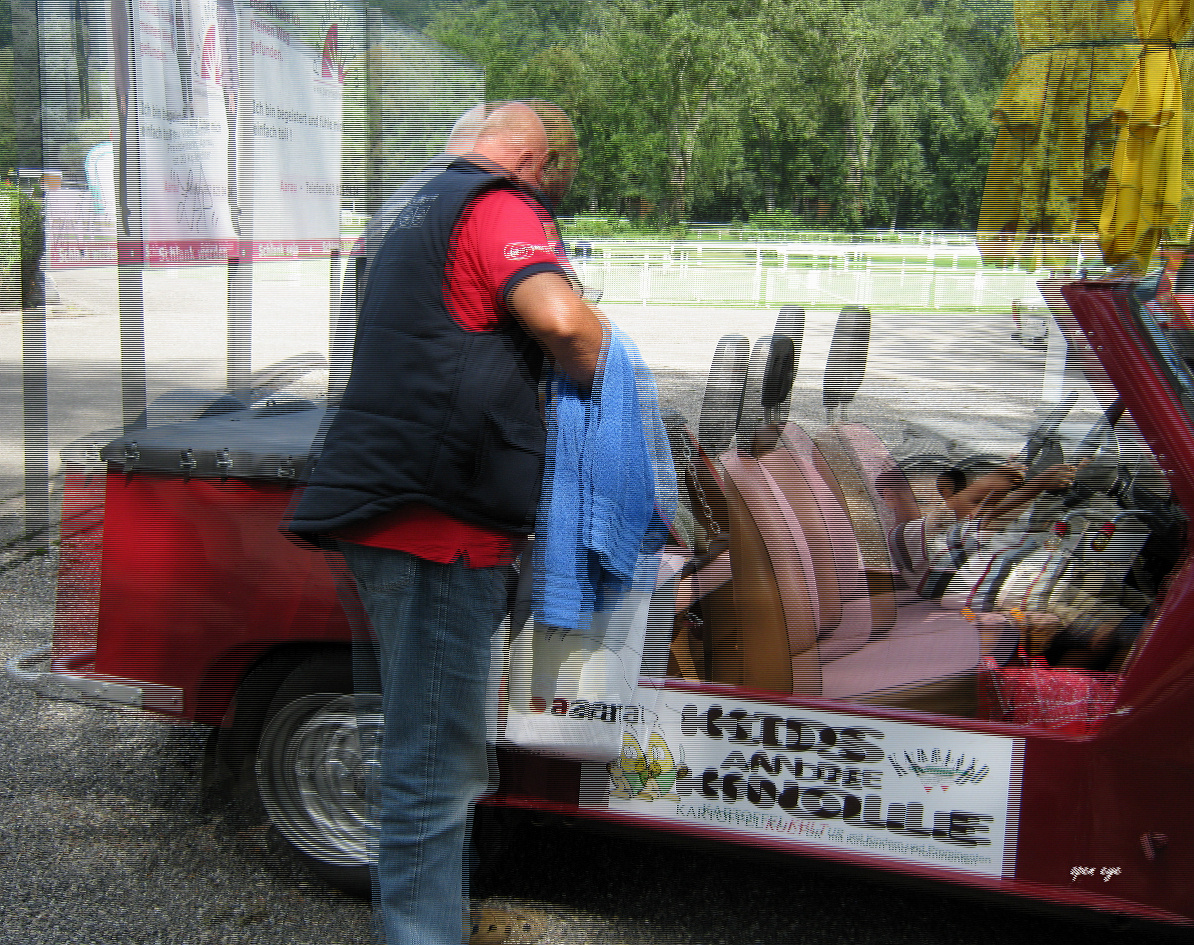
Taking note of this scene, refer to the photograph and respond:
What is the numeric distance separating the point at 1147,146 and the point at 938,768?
47.9 inches

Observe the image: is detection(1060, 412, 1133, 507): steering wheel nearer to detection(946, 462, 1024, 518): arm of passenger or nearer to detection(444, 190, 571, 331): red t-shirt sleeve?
detection(946, 462, 1024, 518): arm of passenger

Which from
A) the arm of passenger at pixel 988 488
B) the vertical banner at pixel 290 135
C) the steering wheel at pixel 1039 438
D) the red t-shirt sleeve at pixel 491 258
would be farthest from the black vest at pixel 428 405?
the vertical banner at pixel 290 135

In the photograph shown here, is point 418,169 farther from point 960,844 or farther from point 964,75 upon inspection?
point 960,844

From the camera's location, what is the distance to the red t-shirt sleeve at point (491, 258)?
4.85 feet

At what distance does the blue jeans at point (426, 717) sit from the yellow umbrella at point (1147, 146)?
137 cm

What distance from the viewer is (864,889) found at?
2.26 metres

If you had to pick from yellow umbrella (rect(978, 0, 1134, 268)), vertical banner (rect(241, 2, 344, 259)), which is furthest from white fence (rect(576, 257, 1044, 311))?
vertical banner (rect(241, 2, 344, 259))

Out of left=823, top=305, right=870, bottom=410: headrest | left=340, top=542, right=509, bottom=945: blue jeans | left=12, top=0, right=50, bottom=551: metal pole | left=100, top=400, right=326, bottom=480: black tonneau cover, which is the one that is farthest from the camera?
left=12, top=0, right=50, bottom=551: metal pole

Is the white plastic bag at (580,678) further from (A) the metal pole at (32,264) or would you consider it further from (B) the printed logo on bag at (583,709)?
(A) the metal pole at (32,264)

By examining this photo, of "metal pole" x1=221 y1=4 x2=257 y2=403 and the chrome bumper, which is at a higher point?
"metal pole" x1=221 y1=4 x2=257 y2=403

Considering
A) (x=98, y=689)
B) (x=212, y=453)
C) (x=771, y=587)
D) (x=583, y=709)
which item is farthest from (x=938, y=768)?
(x=98, y=689)

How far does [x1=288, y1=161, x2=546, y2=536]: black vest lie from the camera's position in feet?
4.90

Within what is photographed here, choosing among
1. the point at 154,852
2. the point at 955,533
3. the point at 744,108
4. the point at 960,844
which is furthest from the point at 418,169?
the point at 154,852

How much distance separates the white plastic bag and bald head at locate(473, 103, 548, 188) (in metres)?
0.71
